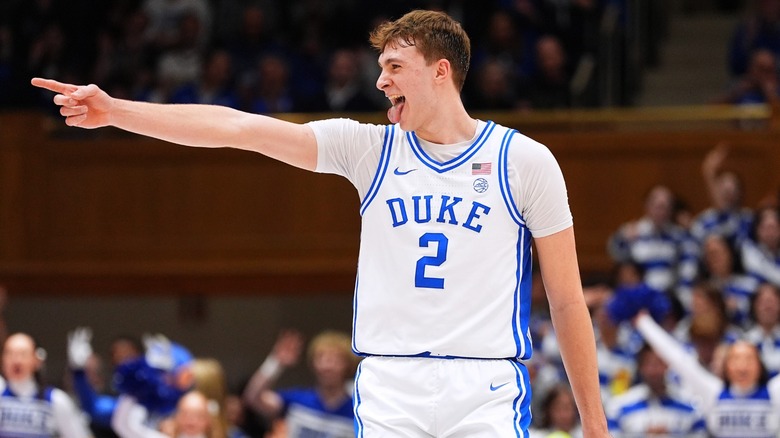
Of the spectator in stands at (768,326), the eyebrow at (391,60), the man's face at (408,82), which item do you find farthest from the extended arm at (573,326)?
the spectator in stands at (768,326)

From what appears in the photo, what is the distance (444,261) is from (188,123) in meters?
0.76

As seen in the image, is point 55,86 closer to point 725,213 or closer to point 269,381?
point 269,381

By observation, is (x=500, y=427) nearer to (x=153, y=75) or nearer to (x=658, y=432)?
(x=658, y=432)

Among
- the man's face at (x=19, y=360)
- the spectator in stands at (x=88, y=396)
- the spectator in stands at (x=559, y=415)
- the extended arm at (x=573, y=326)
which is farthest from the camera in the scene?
the spectator in stands at (x=88, y=396)

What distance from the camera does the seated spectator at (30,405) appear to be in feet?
27.9

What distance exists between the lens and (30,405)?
859 cm

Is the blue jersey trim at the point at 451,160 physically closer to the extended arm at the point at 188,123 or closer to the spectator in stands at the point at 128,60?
the extended arm at the point at 188,123

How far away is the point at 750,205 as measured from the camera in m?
10.9

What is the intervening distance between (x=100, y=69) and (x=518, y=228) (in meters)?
9.13

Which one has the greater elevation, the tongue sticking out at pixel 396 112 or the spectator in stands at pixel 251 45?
the spectator in stands at pixel 251 45

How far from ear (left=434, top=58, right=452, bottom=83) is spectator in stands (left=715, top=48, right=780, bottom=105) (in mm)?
7653

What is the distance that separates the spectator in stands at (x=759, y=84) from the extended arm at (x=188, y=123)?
7835 millimetres

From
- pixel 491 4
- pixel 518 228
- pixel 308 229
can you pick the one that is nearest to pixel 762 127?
pixel 491 4

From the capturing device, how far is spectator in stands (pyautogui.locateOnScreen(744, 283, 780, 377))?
897 centimetres
